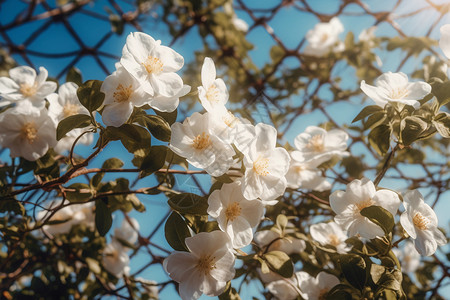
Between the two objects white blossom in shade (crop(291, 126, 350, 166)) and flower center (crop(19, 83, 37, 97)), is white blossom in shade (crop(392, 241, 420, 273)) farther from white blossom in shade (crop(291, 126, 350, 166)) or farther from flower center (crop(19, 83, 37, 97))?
flower center (crop(19, 83, 37, 97))

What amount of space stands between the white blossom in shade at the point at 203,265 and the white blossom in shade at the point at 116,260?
1.64 ft

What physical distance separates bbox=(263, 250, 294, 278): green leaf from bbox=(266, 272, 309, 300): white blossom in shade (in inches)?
6.5

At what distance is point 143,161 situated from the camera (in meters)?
0.60

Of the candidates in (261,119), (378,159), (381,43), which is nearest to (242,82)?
(381,43)

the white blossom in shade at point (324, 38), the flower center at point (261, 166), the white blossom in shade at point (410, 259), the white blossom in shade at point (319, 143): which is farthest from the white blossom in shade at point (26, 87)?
the white blossom in shade at point (410, 259)

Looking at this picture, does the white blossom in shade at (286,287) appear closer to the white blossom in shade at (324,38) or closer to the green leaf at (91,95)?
the green leaf at (91,95)

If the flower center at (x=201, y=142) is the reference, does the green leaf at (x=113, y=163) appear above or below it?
above

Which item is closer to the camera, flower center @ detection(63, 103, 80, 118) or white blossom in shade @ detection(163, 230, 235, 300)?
white blossom in shade @ detection(163, 230, 235, 300)

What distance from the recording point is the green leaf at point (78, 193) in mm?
694

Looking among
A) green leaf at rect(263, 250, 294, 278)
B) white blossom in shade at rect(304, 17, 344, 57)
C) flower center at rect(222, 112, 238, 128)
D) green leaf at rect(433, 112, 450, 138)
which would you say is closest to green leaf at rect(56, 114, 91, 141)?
flower center at rect(222, 112, 238, 128)

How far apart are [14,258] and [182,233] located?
2.29 ft

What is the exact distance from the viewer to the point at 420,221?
2.06 feet

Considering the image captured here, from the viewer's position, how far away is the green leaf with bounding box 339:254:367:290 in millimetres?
592

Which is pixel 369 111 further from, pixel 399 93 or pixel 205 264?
pixel 205 264
